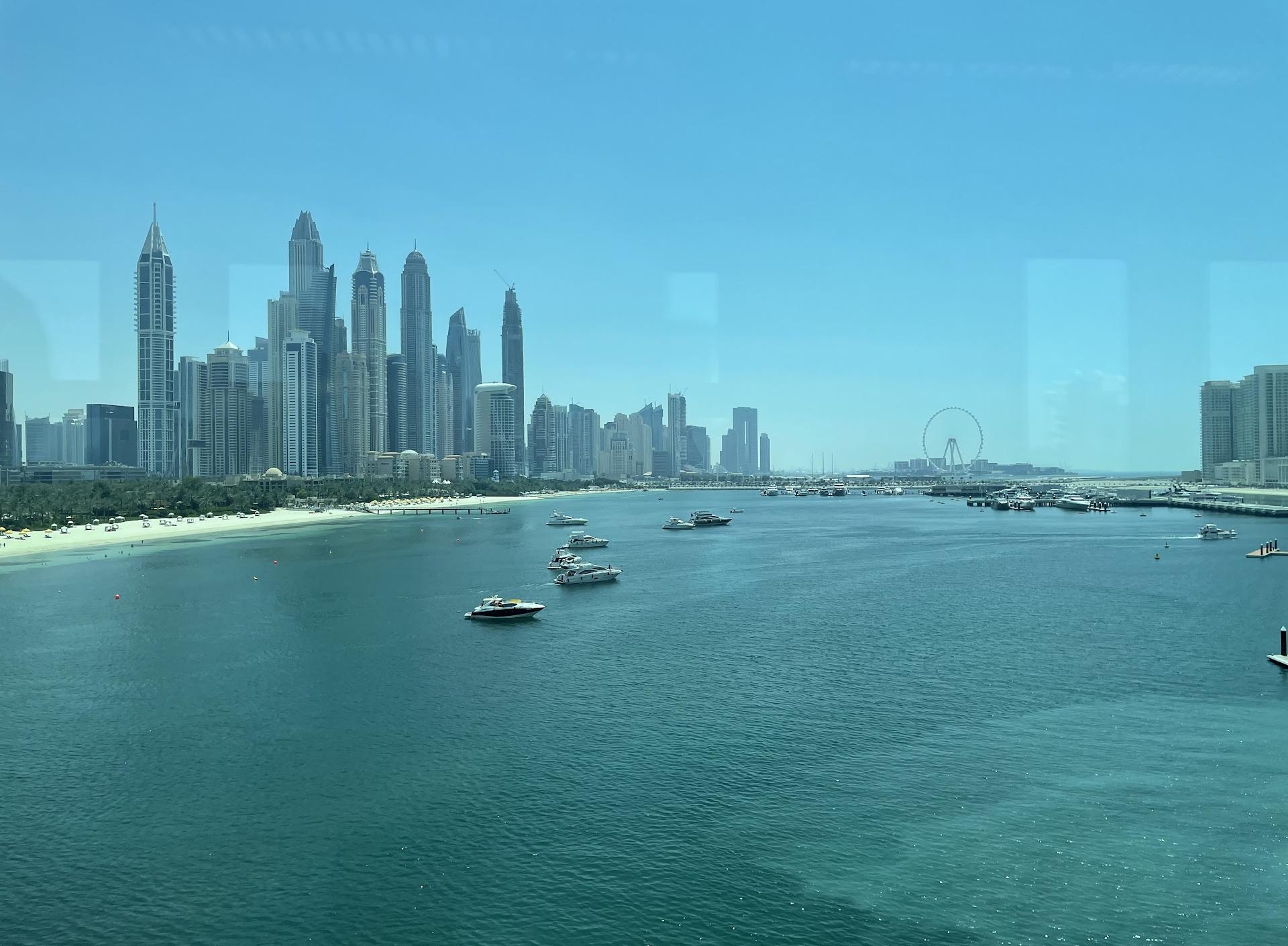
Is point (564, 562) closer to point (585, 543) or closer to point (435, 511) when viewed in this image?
point (585, 543)

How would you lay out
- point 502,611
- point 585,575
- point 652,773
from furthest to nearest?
point 585,575 < point 502,611 < point 652,773

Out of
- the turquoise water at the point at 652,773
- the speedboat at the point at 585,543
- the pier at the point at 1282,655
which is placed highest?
the speedboat at the point at 585,543

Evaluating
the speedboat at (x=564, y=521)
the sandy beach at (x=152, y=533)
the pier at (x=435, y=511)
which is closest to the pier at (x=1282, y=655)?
Result: the sandy beach at (x=152, y=533)

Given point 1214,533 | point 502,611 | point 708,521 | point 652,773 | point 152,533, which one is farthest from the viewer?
point 708,521

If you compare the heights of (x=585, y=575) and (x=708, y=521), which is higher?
(x=708, y=521)

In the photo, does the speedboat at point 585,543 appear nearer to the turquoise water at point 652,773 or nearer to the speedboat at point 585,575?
the speedboat at point 585,575

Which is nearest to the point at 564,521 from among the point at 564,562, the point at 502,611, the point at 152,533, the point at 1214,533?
the point at 152,533

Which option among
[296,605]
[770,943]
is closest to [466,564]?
[296,605]
